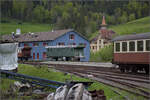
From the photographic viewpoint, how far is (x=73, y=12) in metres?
41.6

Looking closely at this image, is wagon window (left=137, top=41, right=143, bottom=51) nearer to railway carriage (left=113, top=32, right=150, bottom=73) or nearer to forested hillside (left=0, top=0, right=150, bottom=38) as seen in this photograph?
railway carriage (left=113, top=32, right=150, bottom=73)

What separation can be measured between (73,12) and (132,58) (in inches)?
1125

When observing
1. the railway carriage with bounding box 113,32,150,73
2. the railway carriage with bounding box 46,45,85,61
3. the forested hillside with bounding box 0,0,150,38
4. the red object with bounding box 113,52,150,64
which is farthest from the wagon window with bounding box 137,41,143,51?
the railway carriage with bounding box 46,45,85,61

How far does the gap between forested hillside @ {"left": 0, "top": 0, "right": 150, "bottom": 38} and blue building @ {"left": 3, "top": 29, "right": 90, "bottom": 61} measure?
183 centimetres

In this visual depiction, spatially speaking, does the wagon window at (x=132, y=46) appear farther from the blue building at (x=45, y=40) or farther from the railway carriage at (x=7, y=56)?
the blue building at (x=45, y=40)

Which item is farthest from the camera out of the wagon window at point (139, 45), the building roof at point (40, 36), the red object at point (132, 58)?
the building roof at point (40, 36)

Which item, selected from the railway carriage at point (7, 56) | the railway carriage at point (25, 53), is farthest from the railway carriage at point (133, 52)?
the railway carriage at point (25, 53)

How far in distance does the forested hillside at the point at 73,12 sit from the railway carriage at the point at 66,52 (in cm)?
344

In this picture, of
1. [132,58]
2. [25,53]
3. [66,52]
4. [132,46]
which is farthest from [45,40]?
[132,58]

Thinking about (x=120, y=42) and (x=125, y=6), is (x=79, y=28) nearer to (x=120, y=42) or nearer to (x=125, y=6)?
(x=125, y=6)

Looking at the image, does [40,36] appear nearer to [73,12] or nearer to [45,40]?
[45,40]

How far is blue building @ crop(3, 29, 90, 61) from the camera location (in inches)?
987

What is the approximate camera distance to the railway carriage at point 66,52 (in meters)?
29.4

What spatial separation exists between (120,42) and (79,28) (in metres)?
27.8
